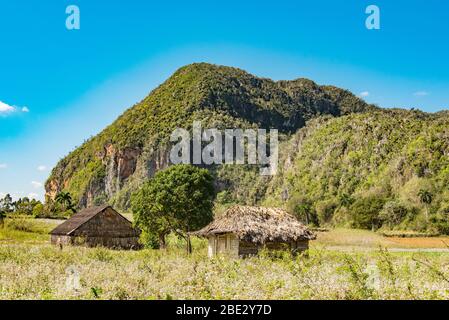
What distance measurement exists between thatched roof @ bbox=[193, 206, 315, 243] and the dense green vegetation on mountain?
23430mm

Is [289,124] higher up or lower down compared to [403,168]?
higher up

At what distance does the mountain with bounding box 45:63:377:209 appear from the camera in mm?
112250

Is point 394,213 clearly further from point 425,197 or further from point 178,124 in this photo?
point 178,124

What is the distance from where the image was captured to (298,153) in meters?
106

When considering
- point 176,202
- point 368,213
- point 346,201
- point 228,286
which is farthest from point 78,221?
point 346,201

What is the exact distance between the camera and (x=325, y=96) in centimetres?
17712

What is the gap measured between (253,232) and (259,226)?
2.44 ft

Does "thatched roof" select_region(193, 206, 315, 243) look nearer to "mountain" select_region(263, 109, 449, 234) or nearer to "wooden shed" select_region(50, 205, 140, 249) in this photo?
"wooden shed" select_region(50, 205, 140, 249)

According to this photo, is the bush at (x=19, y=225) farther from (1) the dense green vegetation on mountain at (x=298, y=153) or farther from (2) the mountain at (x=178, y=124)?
(2) the mountain at (x=178, y=124)

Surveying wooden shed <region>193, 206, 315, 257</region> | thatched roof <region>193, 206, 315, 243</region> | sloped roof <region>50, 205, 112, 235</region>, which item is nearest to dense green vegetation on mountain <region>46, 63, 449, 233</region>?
sloped roof <region>50, 205, 112, 235</region>

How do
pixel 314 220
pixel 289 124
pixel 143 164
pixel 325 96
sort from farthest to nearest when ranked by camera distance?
1. pixel 325 96
2. pixel 289 124
3. pixel 143 164
4. pixel 314 220

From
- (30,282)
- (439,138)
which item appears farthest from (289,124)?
(30,282)

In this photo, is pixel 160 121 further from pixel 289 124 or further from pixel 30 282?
pixel 30 282
